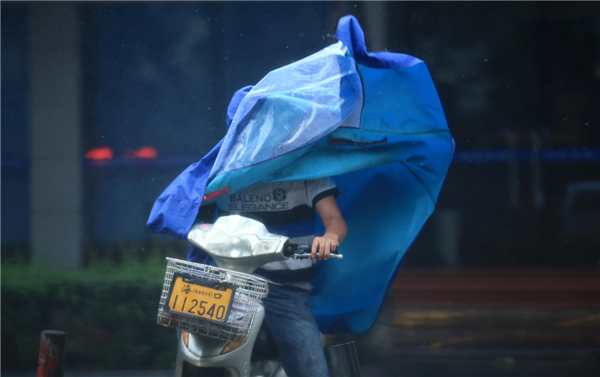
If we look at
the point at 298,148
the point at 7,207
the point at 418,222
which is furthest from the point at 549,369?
the point at 7,207

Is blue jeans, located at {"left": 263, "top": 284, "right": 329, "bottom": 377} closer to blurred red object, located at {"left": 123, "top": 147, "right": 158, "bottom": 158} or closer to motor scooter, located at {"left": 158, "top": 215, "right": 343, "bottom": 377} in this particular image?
motor scooter, located at {"left": 158, "top": 215, "right": 343, "bottom": 377}

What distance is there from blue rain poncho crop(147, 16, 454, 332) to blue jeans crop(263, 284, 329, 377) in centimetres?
43

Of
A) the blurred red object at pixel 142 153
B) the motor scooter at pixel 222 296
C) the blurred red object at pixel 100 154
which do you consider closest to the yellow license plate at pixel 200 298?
the motor scooter at pixel 222 296

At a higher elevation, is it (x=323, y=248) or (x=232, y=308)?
(x=323, y=248)

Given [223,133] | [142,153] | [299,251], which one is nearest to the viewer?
[299,251]

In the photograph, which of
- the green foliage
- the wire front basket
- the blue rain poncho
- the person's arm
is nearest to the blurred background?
the green foliage

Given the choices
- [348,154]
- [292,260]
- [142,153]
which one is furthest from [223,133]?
[292,260]

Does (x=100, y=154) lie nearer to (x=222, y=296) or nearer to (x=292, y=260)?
(x=292, y=260)

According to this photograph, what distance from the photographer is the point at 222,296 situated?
2.06 metres

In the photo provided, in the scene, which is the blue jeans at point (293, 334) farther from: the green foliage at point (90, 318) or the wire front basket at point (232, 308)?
the green foliage at point (90, 318)

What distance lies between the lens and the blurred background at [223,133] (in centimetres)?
529

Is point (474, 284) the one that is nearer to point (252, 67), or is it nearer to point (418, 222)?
point (252, 67)

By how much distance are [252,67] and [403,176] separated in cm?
424

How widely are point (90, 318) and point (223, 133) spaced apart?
2448mm
